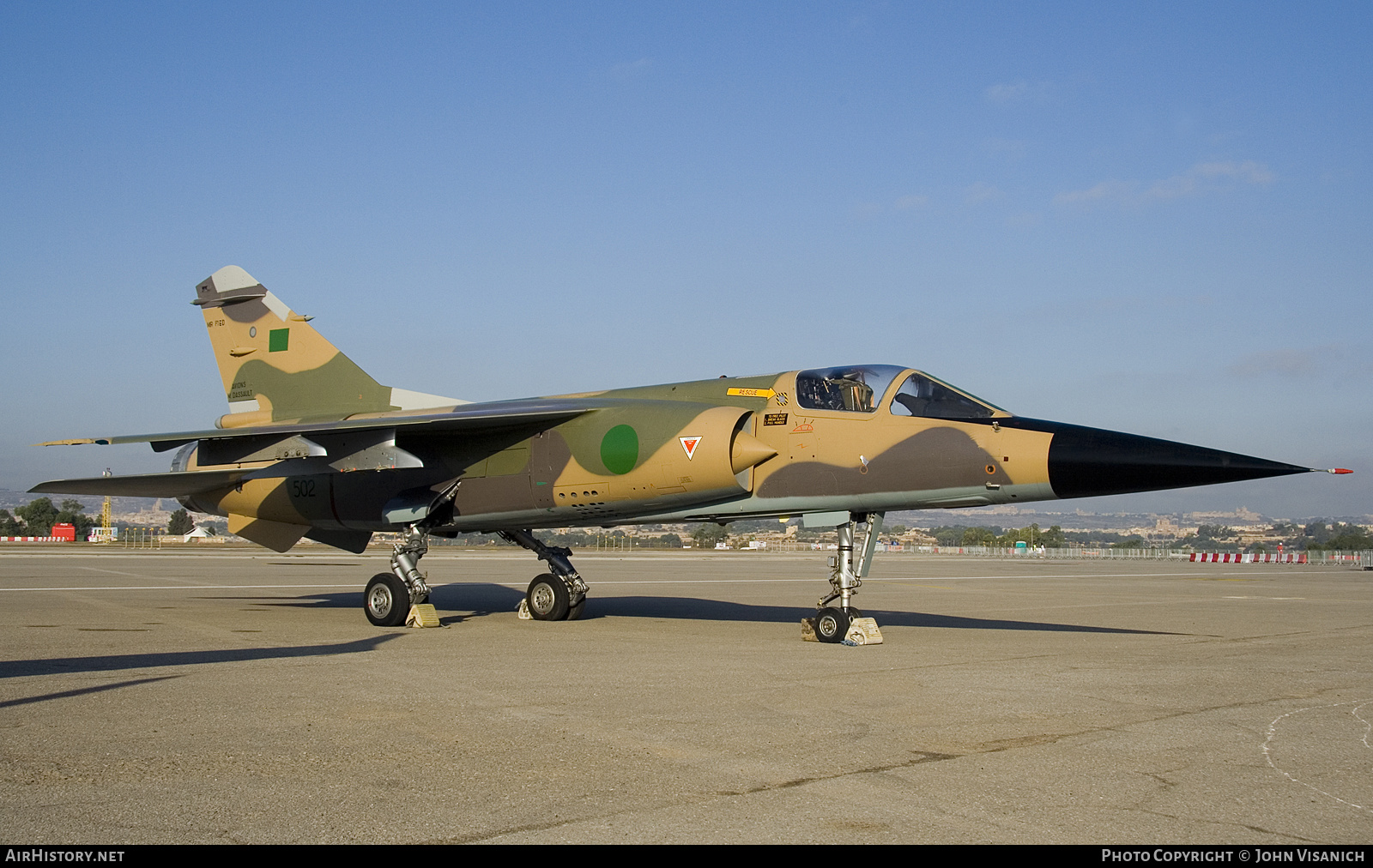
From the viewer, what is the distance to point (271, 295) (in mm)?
17125

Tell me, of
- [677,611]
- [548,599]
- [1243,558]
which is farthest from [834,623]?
[1243,558]

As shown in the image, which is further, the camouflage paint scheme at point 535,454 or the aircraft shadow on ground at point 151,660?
the camouflage paint scheme at point 535,454

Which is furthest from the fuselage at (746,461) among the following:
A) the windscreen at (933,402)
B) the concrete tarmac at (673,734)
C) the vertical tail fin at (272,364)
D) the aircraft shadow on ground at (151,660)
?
the aircraft shadow on ground at (151,660)

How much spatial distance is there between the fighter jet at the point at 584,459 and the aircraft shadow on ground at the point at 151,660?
10.5 feet

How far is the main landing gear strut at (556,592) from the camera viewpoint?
14547mm

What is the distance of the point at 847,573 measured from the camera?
1190 cm

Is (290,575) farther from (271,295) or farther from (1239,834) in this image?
(1239,834)

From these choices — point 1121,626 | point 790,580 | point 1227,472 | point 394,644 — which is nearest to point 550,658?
point 394,644

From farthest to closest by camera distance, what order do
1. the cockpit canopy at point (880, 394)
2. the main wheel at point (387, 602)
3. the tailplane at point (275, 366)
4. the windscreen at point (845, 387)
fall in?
the tailplane at point (275, 366), the main wheel at point (387, 602), the windscreen at point (845, 387), the cockpit canopy at point (880, 394)

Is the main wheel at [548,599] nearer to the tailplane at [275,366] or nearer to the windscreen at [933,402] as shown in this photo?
the tailplane at [275,366]

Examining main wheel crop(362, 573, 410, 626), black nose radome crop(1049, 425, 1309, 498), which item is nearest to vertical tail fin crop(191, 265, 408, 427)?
main wheel crop(362, 573, 410, 626)

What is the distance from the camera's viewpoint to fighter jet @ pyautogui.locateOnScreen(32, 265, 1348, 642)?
35.9 ft

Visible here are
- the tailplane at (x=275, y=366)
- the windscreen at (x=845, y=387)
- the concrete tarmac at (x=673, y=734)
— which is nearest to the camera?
the concrete tarmac at (x=673, y=734)
